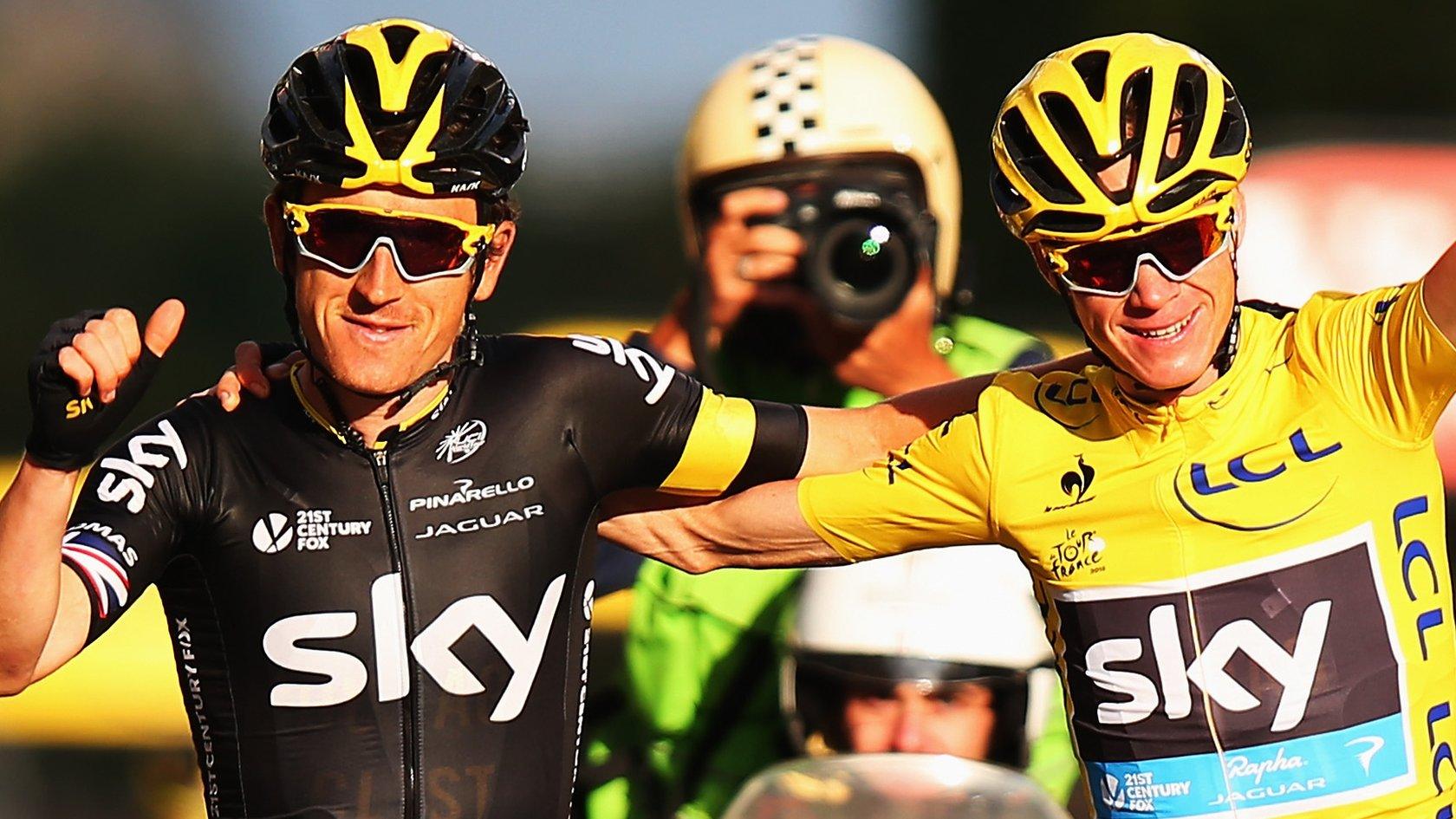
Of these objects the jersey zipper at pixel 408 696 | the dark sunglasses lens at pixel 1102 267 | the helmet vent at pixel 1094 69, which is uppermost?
the helmet vent at pixel 1094 69

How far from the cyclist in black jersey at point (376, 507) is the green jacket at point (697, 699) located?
155 centimetres

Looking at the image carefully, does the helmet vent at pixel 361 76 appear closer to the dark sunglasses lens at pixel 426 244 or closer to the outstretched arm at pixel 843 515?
the dark sunglasses lens at pixel 426 244

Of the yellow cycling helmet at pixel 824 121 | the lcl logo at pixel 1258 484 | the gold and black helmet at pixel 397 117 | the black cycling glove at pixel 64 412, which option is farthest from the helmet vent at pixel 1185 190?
the yellow cycling helmet at pixel 824 121

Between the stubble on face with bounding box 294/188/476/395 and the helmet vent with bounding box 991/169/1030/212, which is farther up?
the helmet vent with bounding box 991/169/1030/212

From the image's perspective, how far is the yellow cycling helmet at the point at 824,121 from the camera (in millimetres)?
5090

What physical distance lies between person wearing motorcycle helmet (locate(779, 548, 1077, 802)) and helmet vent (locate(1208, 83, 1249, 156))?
1.59m

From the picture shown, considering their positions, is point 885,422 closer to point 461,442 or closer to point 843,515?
point 843,515

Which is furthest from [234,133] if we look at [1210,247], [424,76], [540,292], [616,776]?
[1210,247]

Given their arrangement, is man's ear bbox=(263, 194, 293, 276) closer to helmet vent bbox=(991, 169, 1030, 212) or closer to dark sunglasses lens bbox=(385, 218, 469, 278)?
dark sunglasses lens bbox=(385, 218, 469, 278)

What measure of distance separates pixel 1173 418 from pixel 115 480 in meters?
1.61

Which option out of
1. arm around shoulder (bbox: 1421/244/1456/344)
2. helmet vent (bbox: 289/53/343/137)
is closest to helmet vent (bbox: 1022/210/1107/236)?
arm around shoulder (bbox: 1421/244/1456/344)

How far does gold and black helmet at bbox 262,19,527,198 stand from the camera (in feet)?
9.19

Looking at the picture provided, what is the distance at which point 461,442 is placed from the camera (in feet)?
9.68

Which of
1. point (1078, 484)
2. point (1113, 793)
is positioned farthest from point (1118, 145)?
point (1113, 793)
